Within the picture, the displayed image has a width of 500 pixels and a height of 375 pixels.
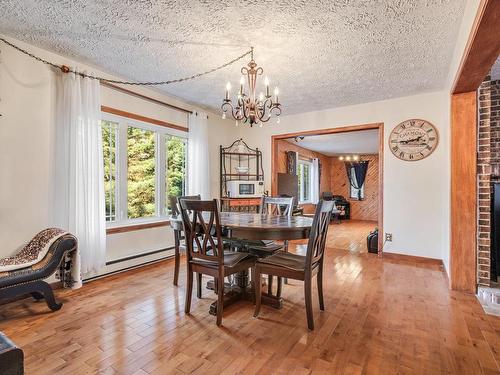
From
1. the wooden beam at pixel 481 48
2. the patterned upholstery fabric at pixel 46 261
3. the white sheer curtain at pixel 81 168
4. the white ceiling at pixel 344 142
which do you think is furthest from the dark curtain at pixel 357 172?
the patterned upholstery fabric at pixel 46 261

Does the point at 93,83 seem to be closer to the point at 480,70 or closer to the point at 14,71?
the point at 14,71

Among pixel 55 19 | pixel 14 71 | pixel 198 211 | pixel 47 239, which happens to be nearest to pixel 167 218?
pixel 47 239

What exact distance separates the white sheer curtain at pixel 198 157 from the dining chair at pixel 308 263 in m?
2.33

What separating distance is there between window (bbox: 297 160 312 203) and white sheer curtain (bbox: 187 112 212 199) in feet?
14.1

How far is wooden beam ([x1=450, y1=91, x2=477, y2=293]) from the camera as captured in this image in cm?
276

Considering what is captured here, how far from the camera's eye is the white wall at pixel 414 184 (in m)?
3.83

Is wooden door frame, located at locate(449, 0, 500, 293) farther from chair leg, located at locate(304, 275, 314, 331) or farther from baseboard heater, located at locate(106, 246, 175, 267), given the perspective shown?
baseboard heater, located at locate(106, 246, 175, 267)

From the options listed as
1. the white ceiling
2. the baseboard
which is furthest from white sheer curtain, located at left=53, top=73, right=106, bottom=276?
the white ceiling

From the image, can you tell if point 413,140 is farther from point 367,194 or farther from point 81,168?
point 367,194

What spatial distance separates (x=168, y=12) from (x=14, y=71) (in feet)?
5.34

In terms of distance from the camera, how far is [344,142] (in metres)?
7.21

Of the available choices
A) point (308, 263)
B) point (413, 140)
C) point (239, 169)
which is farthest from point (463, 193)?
point (239, 169)

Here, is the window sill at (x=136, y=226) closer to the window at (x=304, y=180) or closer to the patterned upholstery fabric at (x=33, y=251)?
the patterned upholstery fabric at (x=33, y=251)

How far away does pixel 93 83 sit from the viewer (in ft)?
9.94
